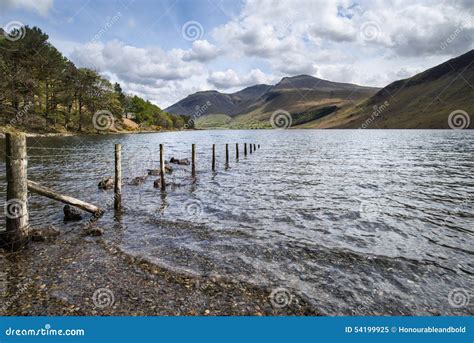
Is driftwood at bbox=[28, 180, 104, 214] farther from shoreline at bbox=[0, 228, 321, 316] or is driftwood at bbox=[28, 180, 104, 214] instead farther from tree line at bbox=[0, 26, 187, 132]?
tree line at bbox=[0, 26, 187, 132]

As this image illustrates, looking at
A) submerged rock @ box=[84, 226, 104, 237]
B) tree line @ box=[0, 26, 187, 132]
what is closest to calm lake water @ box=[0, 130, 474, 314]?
submerged rock @ box=[84, 226, 104, 237]

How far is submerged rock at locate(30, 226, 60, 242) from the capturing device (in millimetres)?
10633

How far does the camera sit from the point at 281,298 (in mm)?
7473

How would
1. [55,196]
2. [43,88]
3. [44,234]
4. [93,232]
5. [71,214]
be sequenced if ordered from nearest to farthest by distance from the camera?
1. [44,234]
2. [55,196]
3. [93,232]
4. [71,214]
5. [43,88]

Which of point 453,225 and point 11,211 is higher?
point 11,211

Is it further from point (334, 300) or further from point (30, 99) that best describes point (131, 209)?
point (30, 99)

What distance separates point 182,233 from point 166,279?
13.1 feet

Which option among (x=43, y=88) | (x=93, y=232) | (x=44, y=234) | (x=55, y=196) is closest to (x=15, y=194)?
(x=55, y=196)

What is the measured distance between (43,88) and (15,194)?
246 ft

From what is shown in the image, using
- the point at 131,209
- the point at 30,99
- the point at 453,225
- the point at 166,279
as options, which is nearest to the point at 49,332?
the point at 166,279

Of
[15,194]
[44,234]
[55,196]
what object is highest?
[15,194]

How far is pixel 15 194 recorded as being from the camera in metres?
9.31

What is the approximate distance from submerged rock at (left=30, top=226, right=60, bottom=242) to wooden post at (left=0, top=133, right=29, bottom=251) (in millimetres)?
612

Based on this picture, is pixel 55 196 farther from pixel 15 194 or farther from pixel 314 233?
pixel 314 233
